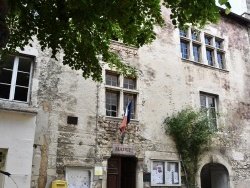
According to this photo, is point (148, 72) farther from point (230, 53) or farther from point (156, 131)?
point (230, 53)

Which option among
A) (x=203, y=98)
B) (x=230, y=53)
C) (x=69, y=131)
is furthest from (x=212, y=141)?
(x=69, y=131)

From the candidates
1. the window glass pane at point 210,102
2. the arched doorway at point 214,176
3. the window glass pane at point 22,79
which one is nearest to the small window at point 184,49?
the window glass pane at point 210,102

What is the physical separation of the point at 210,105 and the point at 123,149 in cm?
516

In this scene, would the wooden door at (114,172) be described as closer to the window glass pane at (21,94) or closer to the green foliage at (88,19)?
the window glass pane at (21,94)

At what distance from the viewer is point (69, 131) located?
31.3ft

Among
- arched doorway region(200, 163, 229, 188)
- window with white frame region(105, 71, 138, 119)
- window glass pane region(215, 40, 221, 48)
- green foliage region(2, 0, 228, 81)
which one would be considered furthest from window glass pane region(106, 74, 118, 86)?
window glass pane region(215, 40, 221, 48)

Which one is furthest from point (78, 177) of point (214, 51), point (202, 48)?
point (214, 51)

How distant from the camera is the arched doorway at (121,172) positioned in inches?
404

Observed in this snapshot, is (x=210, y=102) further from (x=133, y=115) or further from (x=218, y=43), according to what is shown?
(x=133, y=115)

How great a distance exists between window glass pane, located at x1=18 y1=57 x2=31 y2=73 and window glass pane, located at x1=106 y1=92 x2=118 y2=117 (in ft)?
9.42

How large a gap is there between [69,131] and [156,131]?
3351mm

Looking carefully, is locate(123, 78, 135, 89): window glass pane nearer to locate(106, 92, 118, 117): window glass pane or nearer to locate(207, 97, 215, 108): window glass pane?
locate(106, 92, 118, 117): window glass pane

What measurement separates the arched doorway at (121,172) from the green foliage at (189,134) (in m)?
1.91

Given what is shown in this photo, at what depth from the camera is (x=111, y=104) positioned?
1091 cm
